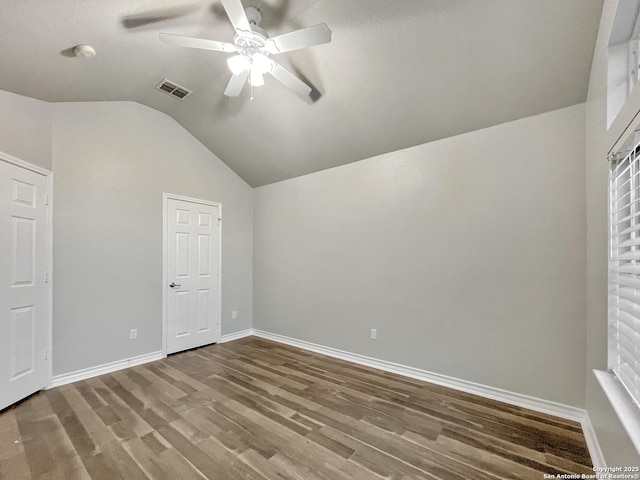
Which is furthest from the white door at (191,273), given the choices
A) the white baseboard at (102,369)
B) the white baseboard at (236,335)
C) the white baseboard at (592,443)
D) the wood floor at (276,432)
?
the white baseboard at (592,443)

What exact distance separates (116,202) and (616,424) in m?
4.51

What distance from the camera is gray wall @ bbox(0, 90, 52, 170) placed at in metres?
2.46

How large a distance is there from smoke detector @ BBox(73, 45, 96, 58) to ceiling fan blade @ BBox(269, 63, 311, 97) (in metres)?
1.49

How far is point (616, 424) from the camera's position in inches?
54.7

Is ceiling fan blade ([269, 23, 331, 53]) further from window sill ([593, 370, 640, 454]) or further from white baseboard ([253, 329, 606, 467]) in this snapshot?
white baseboard ([253, 329, 606, 467])

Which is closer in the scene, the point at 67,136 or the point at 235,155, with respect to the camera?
the point at 67,136

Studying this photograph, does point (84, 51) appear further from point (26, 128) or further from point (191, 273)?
point (191, 273)

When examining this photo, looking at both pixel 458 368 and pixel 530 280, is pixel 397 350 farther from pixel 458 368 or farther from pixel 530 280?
pixel 530 280

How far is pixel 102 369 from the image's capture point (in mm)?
3127

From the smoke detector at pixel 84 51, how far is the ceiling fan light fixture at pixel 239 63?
1.22 meters

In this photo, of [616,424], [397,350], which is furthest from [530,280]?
[397,350]

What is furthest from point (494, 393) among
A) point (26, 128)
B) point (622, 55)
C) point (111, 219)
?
point (26, 128)

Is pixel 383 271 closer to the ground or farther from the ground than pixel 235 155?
closer to the ground

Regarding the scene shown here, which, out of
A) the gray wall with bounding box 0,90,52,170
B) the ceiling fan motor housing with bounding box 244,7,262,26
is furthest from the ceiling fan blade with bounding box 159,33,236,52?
the gray wall with bounding box 0,90,52,170
